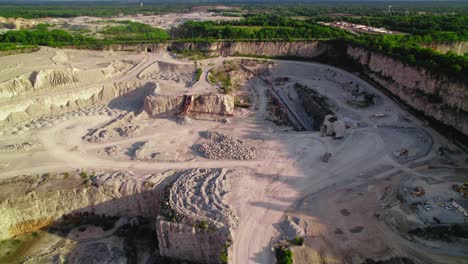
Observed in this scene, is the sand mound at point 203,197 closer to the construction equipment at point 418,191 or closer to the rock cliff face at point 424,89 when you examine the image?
the construction equipment at point 418,191

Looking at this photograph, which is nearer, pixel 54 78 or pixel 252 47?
pixel 54 78

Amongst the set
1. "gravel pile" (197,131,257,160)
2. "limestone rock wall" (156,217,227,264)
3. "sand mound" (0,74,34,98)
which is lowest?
"limestone rock wall" (156,217,227,264)

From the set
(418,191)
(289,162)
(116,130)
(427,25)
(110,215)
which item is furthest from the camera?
(427,25)

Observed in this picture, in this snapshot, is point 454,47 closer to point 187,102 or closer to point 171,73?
point 187,102

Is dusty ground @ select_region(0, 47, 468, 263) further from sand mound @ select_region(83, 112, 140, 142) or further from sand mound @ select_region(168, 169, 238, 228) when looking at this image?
sand mound @ select_region(168, 169, 238, 228)

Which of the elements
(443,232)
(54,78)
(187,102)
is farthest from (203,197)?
(54,78)

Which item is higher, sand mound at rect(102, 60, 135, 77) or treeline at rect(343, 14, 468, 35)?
treeline at rect(343, 14, 468, 35)

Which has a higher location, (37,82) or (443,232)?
(37,82)

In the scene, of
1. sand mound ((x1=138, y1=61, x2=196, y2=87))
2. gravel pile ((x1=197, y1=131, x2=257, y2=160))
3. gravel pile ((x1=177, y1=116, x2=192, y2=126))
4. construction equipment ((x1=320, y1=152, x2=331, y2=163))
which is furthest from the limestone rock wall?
sand mound ((x1=138, y1=61, x2=196, y2=87))
